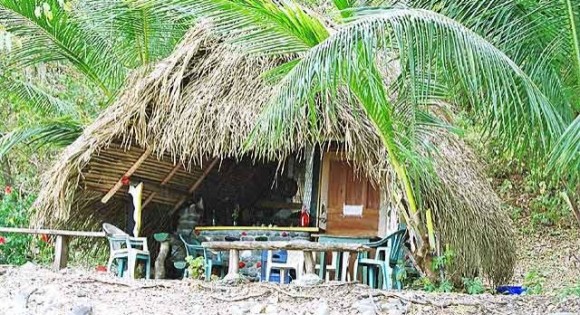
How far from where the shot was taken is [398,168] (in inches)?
251

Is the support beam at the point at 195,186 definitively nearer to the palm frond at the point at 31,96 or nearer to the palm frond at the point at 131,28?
the palm frond at the point at 131,28

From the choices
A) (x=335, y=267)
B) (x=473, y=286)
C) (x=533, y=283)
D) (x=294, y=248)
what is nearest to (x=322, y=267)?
(x=335, y=267)

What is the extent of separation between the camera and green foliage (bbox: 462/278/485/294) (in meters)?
6.57

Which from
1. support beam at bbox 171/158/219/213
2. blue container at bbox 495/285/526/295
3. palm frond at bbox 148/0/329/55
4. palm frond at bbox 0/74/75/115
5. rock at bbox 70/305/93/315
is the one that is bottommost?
rock at bbox 70/305/93/315

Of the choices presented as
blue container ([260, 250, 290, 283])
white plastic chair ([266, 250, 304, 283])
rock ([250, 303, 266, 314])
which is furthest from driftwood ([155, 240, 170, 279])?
rock ([250, 303, 266, 314])

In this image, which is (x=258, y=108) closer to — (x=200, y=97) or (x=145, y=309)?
(x=200, y=97)

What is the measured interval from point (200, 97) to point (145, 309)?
2.75m

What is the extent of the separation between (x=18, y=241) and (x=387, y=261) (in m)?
6.00

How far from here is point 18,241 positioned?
34.3 ft

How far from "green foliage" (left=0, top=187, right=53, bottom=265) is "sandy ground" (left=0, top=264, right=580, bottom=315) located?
427 centimetres

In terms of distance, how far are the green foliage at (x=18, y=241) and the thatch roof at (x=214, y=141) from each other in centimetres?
233

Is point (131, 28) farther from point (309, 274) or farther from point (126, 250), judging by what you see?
point (309, 274)

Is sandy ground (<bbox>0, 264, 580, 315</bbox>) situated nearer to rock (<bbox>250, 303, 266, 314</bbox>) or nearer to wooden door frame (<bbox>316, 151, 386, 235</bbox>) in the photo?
rock (<bbox>250, 303, 266, 314</bbox>)

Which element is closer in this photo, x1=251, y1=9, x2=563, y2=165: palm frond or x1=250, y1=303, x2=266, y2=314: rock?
x1=251, y1=9, x2=563, y2=165: palm frond
